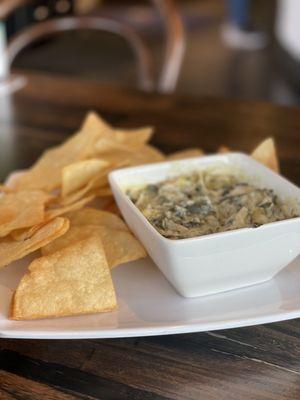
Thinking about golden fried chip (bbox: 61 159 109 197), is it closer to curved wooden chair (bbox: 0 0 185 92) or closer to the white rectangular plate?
the white rectangular plate

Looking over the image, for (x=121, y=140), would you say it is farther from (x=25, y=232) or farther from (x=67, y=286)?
(x=67, y=286)

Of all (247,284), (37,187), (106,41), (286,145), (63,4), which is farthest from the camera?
(106,41)

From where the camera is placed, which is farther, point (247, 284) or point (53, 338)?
point (247, 284)

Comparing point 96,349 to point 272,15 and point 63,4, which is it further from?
point 272,15

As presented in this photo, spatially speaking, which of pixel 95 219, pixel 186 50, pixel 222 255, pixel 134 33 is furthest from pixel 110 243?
pixel 186 50

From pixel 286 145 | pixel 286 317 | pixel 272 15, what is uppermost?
pixel 286 317

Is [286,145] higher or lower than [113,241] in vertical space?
lower

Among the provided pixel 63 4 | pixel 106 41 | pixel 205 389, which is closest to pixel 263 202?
pixel 205 389
